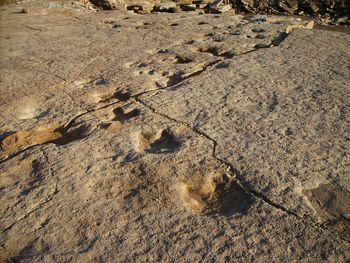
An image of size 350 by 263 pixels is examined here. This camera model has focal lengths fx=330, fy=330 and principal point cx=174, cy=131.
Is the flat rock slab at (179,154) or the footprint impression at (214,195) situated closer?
the flat rock slab at (179,154)

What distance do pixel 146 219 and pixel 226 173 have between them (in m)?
0.41

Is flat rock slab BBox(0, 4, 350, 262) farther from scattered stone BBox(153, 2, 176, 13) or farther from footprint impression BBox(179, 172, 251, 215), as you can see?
scattered stone BBox(153, 2, 176, 13)

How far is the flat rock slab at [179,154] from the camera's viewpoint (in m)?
1.17

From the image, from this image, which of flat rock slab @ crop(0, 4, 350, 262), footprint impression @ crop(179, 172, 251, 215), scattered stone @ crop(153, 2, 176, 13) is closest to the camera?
flat rock slab @ crop(0, 4, 350, 262)

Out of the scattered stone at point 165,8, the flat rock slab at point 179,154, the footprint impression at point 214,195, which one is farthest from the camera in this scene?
the scattered stone at point 165,8

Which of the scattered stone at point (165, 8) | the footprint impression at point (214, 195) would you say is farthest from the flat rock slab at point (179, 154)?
the scattered stone at point (165, 8)

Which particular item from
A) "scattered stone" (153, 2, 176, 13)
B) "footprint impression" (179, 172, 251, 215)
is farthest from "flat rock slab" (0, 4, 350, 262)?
"scattered stone" (153, 2, 176, 13)

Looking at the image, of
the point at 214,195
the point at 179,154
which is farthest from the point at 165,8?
the point at 214,195

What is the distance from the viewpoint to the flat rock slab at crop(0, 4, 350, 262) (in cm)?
117

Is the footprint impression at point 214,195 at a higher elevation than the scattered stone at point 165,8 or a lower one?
higher

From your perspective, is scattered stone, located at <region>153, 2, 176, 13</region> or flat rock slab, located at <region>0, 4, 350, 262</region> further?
scattered stone, located at <region>153, 2, 176, 13</region>

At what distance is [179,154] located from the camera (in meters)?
1.54

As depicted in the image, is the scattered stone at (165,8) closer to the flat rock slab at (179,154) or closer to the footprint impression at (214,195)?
the flat rock slab at (179,154)

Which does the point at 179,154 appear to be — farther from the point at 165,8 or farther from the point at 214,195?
the point at 165,8
